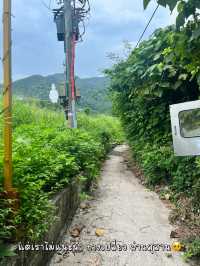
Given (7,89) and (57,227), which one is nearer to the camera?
(7,89)

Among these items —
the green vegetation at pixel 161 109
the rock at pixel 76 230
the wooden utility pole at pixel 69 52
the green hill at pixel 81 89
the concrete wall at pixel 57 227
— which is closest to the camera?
the concrete wall at pixel 57 227

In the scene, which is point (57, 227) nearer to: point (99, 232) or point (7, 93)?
point (99, 232)

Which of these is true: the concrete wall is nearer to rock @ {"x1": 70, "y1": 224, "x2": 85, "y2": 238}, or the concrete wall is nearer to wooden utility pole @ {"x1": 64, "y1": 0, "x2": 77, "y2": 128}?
rock @ {"x1": 70, "y1": 224, "x2": 85, "y2": 238}

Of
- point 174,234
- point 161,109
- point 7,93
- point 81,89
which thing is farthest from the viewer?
point 81,89

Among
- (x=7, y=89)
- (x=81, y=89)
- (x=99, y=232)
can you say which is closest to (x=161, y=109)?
(x=99, y=232)

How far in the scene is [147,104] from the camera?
6664mm

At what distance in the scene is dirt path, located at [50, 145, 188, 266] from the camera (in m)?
3.34

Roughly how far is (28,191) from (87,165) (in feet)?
9.69

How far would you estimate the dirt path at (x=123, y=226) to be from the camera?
132 inches

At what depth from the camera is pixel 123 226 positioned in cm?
428

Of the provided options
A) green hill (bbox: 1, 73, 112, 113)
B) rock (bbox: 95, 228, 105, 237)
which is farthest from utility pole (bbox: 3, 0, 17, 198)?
green hill (bbox: 1, 73, 112, 113)

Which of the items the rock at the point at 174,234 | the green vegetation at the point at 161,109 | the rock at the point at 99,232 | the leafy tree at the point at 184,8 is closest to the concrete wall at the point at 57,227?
the rock at the point at 99,232

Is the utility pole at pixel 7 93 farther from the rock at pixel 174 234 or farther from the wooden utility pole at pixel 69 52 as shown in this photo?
the wooden utility pole at pixel 69 52

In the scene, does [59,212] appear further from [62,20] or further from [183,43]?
[62,20]
